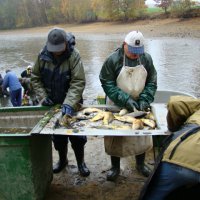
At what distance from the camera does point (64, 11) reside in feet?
223

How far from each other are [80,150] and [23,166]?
129cm

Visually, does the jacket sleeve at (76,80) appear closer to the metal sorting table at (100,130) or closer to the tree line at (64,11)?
the metal sorting table at (100,130)

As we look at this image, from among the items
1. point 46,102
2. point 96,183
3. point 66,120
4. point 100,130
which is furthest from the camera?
point 96,183

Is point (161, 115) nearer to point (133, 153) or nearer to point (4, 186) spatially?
point (133, 153)

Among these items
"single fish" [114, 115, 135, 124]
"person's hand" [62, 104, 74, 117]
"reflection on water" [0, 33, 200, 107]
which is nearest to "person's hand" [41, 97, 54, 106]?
"person's hand" [62, 104, 74, 117]

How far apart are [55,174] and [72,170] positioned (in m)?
0.27

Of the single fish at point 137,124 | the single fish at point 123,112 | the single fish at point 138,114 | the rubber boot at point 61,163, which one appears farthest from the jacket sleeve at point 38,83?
the single fish at point 137,124

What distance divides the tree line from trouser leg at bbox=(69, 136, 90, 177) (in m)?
46.5

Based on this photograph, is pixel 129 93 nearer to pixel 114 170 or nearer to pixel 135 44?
pixel 135 44

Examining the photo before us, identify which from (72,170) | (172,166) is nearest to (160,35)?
(72,170)

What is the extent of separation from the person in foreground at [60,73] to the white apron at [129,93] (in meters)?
0.54

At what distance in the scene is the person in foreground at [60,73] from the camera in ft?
14.3

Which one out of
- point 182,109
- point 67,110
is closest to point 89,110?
point 67,110

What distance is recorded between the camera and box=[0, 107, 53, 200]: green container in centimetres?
377
